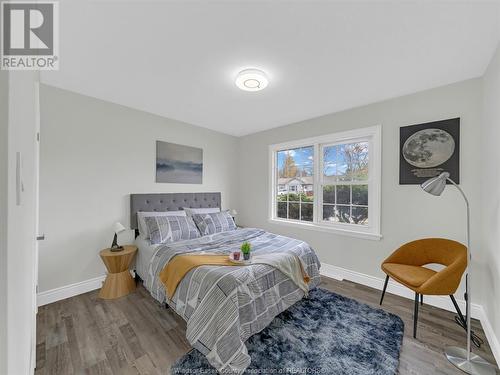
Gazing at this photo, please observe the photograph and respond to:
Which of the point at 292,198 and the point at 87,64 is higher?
the point at 87,64

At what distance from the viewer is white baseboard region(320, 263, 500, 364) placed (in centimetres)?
178

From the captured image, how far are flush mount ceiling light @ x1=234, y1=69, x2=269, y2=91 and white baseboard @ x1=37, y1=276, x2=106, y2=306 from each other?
292cm

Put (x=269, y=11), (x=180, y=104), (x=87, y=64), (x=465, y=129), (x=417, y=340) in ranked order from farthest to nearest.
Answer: (x=180, y=104), (x=465, y=129), (x=87, y=64), (x=417, y=340), (x=269, y=11)

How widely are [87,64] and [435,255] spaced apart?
3.94m

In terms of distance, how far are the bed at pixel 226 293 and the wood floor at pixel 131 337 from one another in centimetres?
20

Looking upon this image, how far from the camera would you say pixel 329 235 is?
3164mm

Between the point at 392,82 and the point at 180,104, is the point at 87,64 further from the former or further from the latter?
the point at 392,82

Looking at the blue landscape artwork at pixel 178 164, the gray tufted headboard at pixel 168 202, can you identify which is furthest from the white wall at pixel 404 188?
the blue landscape artwork at pixel 178 164

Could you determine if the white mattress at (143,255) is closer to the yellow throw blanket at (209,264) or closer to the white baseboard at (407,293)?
the yellow throw blanket at (209,264)

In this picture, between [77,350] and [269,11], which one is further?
[77,350]

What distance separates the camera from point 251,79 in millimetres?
2051

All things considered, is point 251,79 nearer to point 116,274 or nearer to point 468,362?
point 116,274

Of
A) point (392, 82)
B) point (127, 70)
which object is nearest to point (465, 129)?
point (392, 82)

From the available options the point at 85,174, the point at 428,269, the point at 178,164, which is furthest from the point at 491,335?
the point at 85,174
